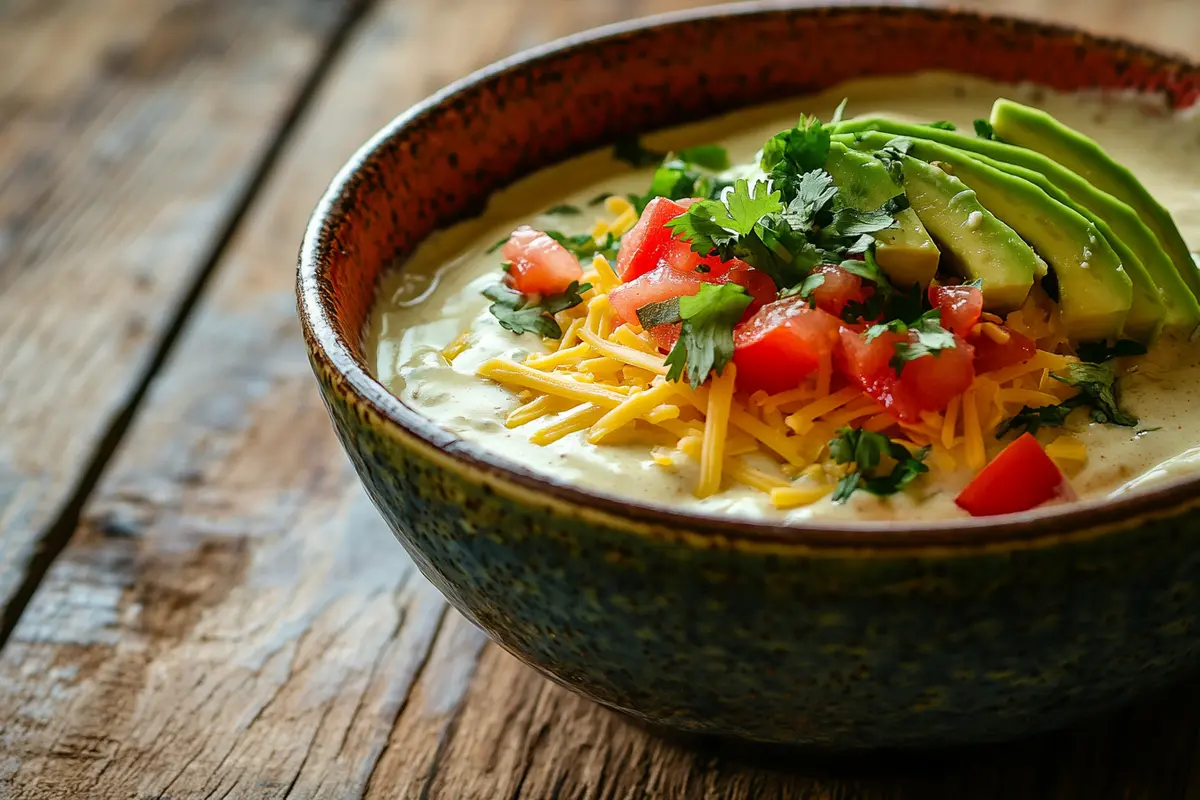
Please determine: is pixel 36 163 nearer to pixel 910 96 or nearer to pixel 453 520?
pixel 910 96

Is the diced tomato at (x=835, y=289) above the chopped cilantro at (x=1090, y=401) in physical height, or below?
above

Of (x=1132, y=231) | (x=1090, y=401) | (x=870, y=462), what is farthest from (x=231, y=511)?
(x=1132, y=231)

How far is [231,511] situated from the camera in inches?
117

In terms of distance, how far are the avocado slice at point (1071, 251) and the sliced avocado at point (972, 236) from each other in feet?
0.12

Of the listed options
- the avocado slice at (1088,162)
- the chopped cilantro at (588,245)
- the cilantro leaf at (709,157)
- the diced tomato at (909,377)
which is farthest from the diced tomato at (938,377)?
the cilantro leaf at (709,157)

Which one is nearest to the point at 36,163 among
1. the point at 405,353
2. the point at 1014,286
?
the point at 405,353

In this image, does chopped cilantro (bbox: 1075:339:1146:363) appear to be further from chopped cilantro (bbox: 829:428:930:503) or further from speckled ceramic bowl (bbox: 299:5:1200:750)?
speckled ceramic bowl (bbox: 299:5:1200:750)

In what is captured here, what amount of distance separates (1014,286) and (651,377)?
59cm

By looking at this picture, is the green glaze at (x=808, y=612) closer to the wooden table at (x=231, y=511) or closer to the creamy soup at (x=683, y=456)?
the creamy soup at (x=683, y=456)

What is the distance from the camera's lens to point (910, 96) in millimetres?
3223

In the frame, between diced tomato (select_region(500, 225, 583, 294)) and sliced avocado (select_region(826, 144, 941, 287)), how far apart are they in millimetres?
529

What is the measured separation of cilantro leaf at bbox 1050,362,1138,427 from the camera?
2.06 metres

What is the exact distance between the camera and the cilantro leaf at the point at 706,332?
1.97 m

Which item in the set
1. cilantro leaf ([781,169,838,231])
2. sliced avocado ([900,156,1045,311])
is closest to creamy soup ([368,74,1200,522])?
sliced avocado ([900,156,1045,311])
